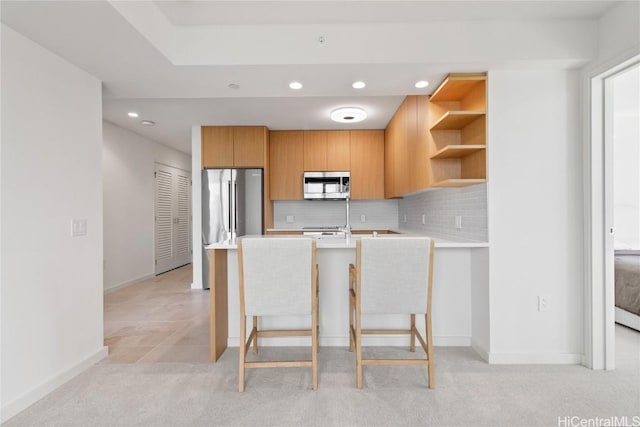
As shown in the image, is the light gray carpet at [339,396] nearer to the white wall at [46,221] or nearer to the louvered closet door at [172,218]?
the white wall at [46,221]

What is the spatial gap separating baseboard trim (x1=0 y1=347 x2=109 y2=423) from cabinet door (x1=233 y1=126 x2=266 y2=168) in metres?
2.84

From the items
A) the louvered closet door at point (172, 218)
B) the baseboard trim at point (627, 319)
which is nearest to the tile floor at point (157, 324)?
the louvered closet door at point (172, 218)

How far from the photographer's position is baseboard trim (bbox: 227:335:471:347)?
2602mm

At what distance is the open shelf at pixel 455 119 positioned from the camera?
7.63 ft

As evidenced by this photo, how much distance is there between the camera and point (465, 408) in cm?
177

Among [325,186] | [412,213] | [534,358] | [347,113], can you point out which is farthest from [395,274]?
[325,186]

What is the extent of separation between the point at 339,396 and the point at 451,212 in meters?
1.94

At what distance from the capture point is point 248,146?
455cm

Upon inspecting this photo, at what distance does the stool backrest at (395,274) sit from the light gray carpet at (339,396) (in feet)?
1.66

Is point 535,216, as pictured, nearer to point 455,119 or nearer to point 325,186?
point 455,119

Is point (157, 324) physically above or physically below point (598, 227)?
below

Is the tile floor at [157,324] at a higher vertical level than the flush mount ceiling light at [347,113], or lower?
lower

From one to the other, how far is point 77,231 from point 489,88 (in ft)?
10.3

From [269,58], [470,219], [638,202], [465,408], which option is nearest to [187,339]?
[465,408]
